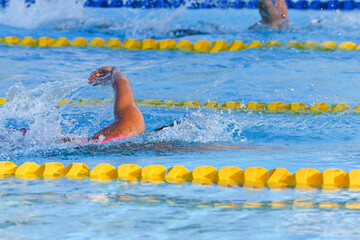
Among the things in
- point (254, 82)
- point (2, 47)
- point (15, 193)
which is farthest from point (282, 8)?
point (15, 193)

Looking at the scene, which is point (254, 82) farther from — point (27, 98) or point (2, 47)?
point (2, 47)

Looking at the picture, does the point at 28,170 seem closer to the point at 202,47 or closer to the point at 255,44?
the point at 202,47

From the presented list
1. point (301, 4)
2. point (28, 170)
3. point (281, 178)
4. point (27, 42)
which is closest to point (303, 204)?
point (281, 178)

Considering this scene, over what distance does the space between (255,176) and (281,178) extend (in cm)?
12

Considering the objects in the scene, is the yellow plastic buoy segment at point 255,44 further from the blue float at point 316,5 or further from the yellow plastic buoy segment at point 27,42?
the blue float at point 316,5

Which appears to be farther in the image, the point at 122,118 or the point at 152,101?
the point at 152,101

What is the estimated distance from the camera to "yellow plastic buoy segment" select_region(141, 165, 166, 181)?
2.71 metres

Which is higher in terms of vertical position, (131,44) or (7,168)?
(131,44)

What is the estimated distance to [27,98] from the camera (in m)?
4.13

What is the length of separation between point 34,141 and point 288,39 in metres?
4.79

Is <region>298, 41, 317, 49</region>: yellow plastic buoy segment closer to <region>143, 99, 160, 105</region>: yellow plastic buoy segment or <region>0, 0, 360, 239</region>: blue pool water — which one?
<region>0, 0, 360, 239</region>: blue pool water

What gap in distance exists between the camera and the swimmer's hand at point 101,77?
11.0ft

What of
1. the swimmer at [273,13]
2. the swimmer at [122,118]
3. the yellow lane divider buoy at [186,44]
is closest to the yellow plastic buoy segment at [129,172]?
the swimmer at [122,118]

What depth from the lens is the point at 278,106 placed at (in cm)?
456
